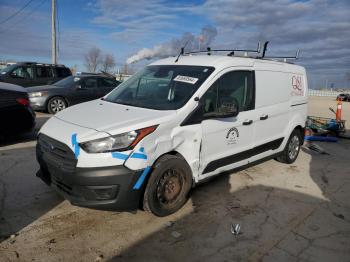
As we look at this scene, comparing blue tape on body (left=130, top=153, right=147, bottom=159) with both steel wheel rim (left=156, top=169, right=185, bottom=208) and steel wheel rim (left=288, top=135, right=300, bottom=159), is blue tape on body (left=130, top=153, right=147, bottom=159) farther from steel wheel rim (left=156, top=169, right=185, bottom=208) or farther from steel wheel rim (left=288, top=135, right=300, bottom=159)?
steel wheel rim (left=288, top=135, right=300, bottom=159)

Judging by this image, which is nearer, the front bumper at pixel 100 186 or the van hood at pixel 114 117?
the front bumper at pixel 100 186

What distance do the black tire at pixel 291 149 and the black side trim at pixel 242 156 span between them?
1.56 ft

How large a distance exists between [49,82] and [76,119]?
10821 millimetres

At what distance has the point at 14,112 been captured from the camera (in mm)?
6641

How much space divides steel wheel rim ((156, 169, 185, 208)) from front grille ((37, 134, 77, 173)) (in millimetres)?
1021

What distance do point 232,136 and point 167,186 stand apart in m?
1.29

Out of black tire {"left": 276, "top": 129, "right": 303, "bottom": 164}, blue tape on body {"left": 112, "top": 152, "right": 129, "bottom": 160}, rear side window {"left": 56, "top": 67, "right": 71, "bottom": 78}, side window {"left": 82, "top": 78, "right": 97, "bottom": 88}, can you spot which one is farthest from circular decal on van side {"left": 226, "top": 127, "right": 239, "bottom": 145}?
rear side window {"left": 56, "top": 67, "right": 71, "bottom": 78}

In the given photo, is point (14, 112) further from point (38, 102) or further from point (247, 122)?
point (247, 122)

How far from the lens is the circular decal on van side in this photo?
14.5 ft

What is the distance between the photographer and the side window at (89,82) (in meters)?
11.8

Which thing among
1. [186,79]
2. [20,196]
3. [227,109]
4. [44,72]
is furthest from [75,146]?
[44,72]

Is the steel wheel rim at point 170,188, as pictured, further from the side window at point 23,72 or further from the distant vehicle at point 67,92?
the side window at point 23,72

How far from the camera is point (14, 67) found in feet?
42.3

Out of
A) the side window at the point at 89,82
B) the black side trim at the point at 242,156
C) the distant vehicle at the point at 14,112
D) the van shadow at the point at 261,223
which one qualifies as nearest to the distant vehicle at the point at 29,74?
the side window at the point at 89,82
